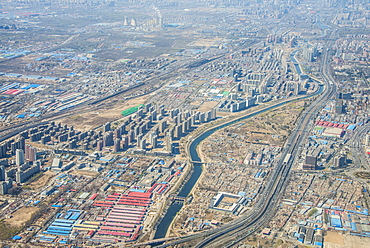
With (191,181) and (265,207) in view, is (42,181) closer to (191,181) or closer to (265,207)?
(191,181)

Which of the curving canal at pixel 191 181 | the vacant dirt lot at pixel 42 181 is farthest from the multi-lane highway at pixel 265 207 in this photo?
the vacant dirt lot at pixel 42 181

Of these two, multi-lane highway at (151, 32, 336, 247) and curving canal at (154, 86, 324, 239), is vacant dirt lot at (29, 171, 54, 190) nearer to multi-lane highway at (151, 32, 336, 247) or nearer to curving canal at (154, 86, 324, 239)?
curving canal at (154, 86, 324, 239)

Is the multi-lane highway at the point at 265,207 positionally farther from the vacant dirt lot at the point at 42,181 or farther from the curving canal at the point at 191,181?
the vacant dirt lot at the point at 42,181

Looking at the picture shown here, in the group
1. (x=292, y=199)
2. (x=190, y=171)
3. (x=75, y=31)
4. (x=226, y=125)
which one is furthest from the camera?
(x=75, y=31)

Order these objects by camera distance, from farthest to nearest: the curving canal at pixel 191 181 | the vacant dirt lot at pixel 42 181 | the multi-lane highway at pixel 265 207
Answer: the vacant dirt lot at pixel 42 181, the curving canal at pixel 191 181, the multi-lane highway at pixel 265 207

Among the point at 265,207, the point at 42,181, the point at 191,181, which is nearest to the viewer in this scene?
the point at 265,207

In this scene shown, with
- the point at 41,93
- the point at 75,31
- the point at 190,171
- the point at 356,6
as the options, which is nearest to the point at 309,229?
the point at 190,171

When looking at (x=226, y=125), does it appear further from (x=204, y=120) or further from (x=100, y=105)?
(x=100, y=105)

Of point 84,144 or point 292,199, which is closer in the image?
point 292,199

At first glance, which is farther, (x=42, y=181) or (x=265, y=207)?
(x=42, y=181)

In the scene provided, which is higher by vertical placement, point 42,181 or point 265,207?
point 265,207

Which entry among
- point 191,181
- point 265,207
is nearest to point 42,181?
point 191,181
